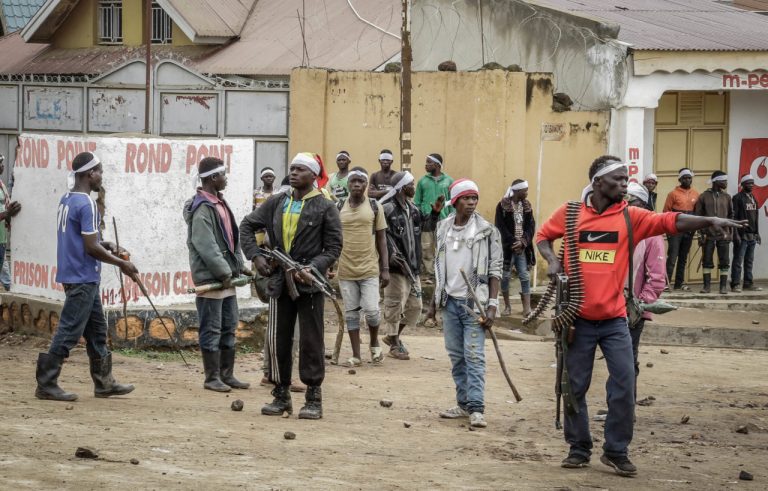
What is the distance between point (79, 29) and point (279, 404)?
20344 mm

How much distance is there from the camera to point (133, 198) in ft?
39.1

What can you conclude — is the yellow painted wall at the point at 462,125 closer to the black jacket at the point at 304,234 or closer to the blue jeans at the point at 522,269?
the blue jeans at the point at 522,269

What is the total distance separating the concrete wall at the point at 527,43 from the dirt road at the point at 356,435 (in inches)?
252

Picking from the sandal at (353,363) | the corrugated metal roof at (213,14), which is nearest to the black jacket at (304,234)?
the sandal at (353,363)

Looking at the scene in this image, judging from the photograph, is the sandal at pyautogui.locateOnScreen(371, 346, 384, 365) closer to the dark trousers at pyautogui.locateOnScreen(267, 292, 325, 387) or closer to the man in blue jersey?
the dark trousers at pyautogui.locateOnScreen(267, 292, 325, 387)

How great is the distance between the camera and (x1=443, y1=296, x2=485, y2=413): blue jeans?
29.9 feet

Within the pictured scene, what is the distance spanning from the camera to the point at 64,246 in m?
9.05

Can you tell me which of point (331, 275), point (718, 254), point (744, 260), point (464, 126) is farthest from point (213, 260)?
point (744, 260)

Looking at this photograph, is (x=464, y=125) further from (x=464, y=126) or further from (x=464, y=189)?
(x=464, y=189)

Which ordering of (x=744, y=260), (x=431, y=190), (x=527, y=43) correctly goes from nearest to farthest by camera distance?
1. (x=431, y=190)
2. (x=744, y=260)
3. (x=527, y=43)

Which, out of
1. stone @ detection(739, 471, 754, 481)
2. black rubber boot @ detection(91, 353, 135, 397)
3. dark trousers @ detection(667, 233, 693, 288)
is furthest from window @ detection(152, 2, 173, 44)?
stone @ detection(739, 471, 754, 481)

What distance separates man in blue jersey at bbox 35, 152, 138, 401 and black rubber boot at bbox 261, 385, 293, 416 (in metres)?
1.31

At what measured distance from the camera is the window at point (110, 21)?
1070 inches

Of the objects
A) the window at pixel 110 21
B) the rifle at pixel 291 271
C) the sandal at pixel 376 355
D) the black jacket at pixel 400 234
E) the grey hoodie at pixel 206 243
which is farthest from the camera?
the window at pixel 110 21
